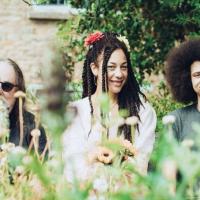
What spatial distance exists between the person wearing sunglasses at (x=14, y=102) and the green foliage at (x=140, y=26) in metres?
3.65

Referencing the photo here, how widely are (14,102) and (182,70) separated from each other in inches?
44.0

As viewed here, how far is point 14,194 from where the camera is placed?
2.14 meters

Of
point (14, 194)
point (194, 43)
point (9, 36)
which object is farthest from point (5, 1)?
point (14, 194)

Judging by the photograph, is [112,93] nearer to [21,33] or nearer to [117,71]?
[117,71]

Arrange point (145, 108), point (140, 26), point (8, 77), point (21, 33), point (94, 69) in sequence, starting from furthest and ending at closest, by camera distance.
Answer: point (21, 33)
point (140, 26)
point (94, 69)
point (145, 108)
point (8, 77)

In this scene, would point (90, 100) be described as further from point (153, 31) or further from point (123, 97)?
point (153, 31)

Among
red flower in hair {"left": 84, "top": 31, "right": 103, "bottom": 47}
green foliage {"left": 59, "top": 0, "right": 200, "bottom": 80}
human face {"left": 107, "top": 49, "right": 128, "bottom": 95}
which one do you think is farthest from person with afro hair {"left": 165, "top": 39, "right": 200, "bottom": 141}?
green foliage {"left": 59, "top": 0, "right": 200, "bottom": 80}

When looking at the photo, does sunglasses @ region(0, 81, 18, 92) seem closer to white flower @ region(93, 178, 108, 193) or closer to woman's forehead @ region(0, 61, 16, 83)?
woman's forehead @ region(0, 61, 16, 83)

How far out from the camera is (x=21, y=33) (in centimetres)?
1380

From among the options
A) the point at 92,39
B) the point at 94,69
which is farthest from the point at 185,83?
the point at 92,39

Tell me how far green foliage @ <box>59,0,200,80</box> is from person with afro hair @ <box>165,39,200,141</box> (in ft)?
9.62

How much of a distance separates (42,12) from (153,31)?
18.2 ft

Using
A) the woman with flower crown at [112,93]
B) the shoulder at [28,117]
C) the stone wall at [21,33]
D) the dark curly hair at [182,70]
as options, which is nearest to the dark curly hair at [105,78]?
the woman with flower crown at [112,93]

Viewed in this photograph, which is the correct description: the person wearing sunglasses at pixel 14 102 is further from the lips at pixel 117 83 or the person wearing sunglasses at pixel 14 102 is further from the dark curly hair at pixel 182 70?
the dark curly hair at pixel 182 70
